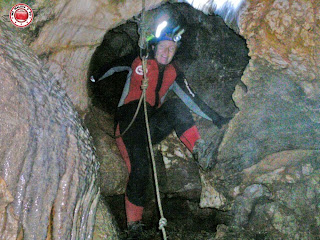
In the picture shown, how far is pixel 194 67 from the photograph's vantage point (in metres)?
3.50

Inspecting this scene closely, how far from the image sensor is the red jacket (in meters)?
3.04

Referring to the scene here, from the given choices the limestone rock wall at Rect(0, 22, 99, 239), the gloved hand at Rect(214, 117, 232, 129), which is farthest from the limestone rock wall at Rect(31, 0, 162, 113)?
the gloved hand at Rect(214, 117, 232, 129)

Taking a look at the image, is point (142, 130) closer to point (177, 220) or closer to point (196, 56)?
point (177, 220)

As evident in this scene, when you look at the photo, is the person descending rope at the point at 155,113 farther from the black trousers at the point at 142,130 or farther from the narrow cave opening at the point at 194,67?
the narrow cave opening at the point at 194,67

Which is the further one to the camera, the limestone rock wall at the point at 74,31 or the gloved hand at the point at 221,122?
the gloved hand at the point at 221,122

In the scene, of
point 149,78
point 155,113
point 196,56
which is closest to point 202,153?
point 155,113

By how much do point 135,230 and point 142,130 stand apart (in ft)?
3.34

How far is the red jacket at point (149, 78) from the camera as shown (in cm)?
304

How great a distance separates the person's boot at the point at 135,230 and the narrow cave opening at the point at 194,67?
20 cm

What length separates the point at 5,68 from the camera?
128 centimetres

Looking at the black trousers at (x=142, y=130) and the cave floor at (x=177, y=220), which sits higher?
the black trousers at (x=142, y=130)

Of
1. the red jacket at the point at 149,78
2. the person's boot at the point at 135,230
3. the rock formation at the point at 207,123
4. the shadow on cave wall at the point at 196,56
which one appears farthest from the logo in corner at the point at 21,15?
the person's boot at the point at 135,230

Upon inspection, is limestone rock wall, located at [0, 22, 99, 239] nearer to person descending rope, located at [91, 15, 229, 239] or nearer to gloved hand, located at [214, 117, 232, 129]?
person descending rope, located at [91, 15, 229, 239]

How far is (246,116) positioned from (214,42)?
0.91 meters
